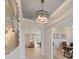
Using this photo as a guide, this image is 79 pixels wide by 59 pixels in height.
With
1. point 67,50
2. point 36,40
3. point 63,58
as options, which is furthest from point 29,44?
point 63,58

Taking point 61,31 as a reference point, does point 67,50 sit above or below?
below

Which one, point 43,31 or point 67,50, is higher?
point 43,31

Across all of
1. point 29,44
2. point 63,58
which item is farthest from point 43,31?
point 29,44

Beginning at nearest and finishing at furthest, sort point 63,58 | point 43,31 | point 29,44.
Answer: point 63,58
point 43,31
point 29,44

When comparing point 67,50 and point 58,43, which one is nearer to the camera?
point 67,50

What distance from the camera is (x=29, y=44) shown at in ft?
54.5

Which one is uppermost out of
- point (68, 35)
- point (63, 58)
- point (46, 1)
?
point (46, 1)
